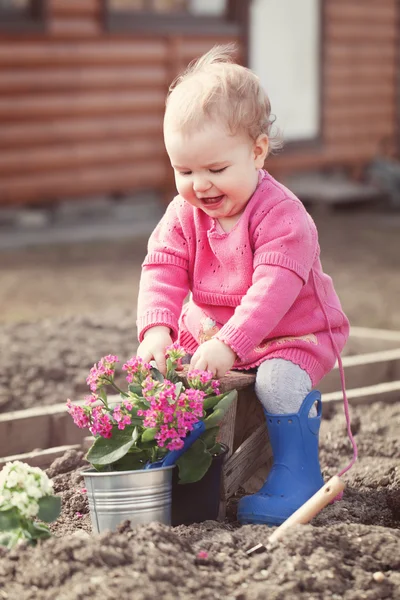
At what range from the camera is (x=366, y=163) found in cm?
1250

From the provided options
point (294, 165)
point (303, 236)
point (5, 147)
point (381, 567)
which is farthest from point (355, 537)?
point (294, 165)

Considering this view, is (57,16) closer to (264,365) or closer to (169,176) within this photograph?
(169,176)

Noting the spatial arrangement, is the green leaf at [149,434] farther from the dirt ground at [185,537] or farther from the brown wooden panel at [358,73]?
the brown wooden panel at [358,73]

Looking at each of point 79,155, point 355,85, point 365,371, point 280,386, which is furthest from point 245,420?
A: point 355,85

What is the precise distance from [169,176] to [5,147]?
70.7 inches

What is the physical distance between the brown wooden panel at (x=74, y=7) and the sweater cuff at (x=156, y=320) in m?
6.88

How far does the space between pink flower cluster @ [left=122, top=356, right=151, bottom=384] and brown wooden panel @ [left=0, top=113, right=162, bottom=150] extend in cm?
689

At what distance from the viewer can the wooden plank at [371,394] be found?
13.7 feet

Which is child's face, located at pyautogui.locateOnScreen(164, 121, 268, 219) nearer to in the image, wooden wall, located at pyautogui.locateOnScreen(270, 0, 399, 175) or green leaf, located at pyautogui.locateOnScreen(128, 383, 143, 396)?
green leaf, located at pyautogui.locateOnScreen(128, 383, 143, 396)

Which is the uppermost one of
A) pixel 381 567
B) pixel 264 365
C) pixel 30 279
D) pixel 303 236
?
pixel 303 236

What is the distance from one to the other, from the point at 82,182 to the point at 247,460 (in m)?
7.16

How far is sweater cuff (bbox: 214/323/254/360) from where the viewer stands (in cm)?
285

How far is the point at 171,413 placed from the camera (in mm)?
2602

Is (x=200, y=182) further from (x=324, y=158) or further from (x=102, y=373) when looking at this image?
(x=324, y=158)
